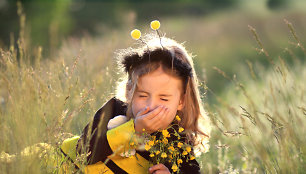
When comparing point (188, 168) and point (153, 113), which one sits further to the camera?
point (188, 168)

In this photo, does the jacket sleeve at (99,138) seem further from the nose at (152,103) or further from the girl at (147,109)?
the nose at (152,103)

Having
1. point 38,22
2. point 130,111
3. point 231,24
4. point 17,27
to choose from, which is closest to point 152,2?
point 38,22

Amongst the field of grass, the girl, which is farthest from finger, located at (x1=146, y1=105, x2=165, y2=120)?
the field of grass

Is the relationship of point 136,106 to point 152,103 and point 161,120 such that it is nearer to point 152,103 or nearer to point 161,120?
point 152,103

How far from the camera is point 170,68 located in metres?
2.61

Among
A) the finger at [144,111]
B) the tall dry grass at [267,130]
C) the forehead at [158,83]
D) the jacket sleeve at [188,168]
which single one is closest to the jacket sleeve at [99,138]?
the finger at [144,111]

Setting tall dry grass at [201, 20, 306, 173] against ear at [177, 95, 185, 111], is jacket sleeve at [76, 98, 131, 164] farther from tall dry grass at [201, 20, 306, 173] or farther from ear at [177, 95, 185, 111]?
tall dry grass at [201, 20, 306, 173]

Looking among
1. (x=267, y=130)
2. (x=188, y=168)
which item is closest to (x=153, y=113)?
(x=188, y=168)

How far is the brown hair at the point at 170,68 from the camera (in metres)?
2.62

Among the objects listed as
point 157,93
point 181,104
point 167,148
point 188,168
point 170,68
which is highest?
point 170,68

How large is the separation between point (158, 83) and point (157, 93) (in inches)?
2.4

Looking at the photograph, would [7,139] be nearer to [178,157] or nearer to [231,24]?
[178,157]

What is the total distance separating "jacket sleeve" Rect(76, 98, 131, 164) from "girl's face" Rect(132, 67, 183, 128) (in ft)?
0.62

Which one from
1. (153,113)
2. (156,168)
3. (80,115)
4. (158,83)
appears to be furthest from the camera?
(80,115)
